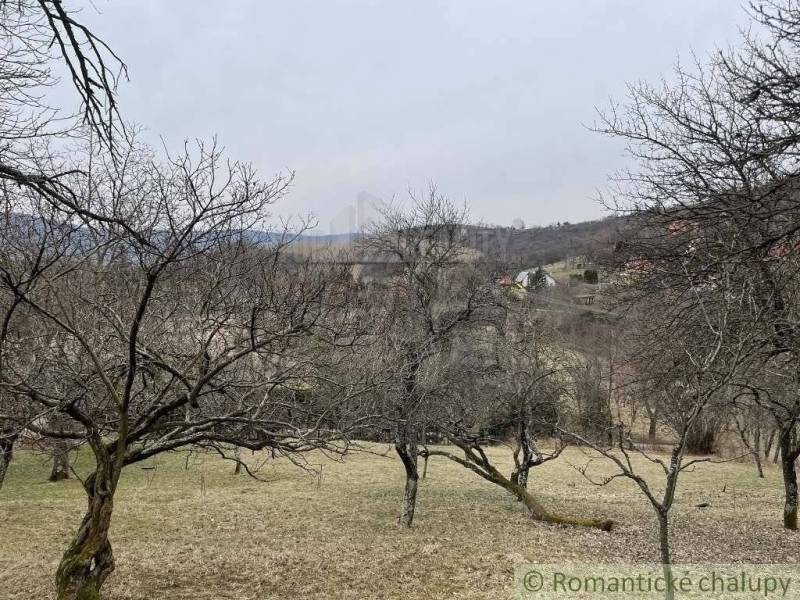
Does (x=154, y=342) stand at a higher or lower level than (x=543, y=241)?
lower

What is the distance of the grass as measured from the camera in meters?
6.75

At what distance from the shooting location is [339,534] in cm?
955

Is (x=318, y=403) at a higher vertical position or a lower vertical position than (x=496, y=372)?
lower

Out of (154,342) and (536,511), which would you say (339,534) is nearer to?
(536,511)

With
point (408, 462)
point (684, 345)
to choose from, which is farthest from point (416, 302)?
point (684, 345)

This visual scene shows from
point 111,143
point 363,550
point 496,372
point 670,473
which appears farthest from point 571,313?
point 111,143

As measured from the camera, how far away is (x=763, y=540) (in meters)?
8.75

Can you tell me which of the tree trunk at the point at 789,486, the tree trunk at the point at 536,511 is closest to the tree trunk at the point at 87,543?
the tree trunk at the point at 536,511

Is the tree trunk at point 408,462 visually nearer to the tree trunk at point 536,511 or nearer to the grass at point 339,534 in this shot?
the grass at point 339,534

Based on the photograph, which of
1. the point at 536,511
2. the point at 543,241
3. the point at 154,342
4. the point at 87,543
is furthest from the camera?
the point at 543,241

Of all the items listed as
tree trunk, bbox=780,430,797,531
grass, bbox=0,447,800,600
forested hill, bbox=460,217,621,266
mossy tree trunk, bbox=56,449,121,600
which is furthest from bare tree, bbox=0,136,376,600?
tree trunk, bbox=780,430,797,531

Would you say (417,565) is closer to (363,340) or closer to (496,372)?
(363,340)

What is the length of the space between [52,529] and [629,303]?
10.0 metres

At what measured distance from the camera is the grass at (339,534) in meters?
6.75
